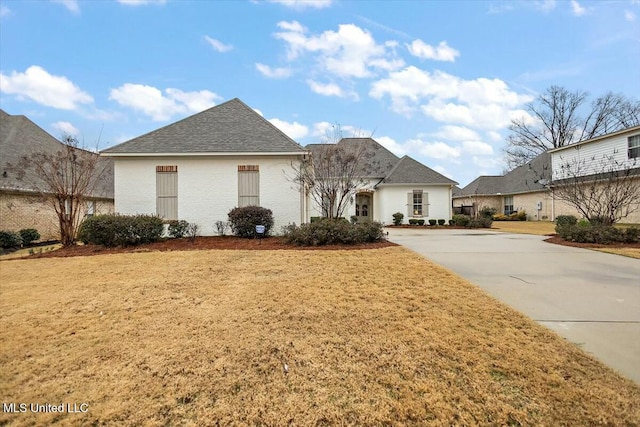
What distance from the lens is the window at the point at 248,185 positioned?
506 inches

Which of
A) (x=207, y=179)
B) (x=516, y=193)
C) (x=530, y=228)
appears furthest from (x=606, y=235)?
(x=516, y=193)

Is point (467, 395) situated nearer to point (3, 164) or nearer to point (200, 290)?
point (200, 290)

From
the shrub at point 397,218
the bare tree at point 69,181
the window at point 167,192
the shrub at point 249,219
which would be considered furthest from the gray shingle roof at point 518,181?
the bare tree at point 69,181

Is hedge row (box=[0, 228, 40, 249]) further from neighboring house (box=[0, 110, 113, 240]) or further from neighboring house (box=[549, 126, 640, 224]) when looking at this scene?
neighboring house (box=[549, 126, 640, 224])

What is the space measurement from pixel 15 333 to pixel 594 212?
17714 mm

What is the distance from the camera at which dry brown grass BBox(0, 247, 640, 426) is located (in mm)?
2316

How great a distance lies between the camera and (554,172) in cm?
2495

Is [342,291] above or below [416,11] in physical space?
below

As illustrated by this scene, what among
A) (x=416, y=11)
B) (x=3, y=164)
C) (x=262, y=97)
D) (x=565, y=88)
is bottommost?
(x=3, y=164)

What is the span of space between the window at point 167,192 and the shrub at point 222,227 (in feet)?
6.54

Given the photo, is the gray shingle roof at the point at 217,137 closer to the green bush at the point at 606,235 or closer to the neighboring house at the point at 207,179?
the neighboring house at the point at 207,179

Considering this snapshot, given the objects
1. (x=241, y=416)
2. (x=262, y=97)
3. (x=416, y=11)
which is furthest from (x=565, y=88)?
(x=241, y=416)

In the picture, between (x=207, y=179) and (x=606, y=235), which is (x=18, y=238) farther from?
(x=606, y=235)

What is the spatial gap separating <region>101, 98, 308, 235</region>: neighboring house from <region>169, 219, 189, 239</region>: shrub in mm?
824
